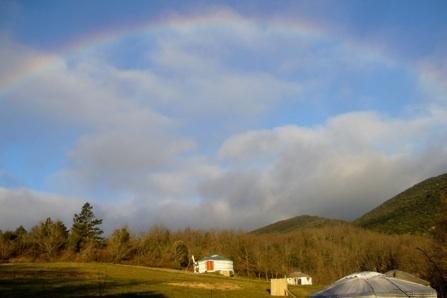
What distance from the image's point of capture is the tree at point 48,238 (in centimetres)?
8694

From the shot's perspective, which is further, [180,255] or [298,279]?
[180,255]

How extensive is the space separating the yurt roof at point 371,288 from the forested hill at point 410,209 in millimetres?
113633

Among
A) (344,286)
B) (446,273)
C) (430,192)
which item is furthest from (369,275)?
(430,192)

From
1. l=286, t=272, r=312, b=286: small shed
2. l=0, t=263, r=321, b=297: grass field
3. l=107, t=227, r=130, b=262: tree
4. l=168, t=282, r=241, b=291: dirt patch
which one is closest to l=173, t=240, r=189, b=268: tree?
l=107, t=227, r=130, b=262: tree

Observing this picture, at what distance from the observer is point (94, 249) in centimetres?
8981

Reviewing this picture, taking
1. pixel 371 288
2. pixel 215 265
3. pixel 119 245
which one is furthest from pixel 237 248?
pixel 371 288

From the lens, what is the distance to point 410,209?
488ft

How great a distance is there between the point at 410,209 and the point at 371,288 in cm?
13658

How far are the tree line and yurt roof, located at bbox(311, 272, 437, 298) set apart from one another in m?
48.3

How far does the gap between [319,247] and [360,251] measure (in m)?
10.7

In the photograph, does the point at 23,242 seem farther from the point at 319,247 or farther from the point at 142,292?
the point at 319,247

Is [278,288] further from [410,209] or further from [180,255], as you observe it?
[410,209]

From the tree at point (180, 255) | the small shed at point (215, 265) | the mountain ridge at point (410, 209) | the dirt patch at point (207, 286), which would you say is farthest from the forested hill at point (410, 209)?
the dirt patch at point (207, 286)

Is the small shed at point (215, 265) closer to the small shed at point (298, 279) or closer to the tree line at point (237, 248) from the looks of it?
the tree line at point (237, 248)
